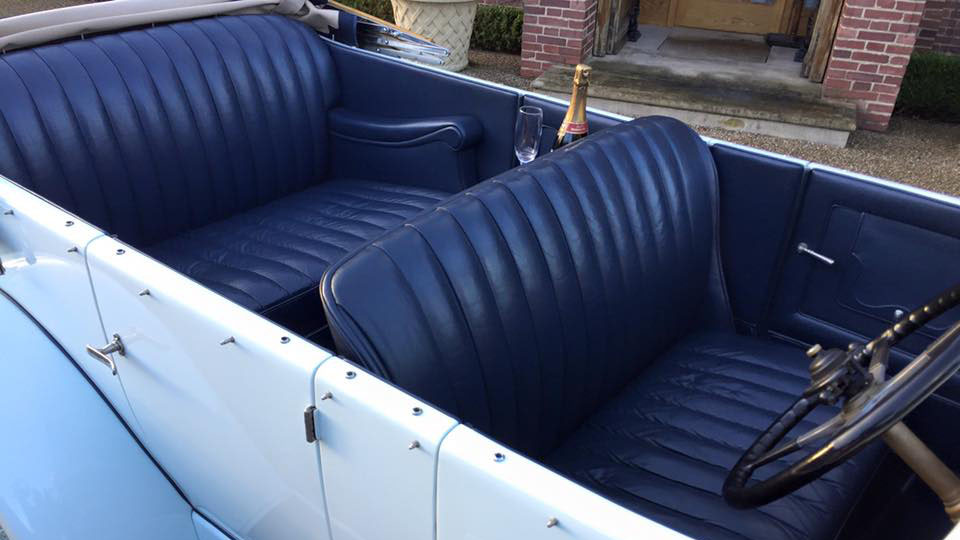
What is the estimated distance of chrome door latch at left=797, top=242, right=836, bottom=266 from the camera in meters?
2.03

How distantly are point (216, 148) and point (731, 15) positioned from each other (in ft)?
20.0

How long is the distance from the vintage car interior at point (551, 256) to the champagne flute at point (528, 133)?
0.36 ft

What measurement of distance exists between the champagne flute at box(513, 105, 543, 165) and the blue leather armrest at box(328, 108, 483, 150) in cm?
35

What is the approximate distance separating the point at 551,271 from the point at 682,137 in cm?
70

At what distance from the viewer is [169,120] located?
2506 mm

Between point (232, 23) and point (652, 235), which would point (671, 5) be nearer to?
point (232, 23)

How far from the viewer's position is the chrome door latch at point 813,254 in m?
2.03

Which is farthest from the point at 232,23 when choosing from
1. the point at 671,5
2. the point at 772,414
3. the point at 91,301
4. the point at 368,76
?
the point at 671,5

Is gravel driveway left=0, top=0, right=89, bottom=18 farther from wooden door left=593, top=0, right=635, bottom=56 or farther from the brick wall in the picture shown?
the brick wall

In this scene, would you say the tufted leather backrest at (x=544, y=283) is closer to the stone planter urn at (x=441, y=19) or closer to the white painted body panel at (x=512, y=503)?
the white painted body panel at (x=512, y=503)

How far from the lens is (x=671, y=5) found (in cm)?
742

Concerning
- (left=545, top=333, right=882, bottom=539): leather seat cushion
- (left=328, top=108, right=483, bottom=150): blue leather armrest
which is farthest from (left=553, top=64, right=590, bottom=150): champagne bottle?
(left=545, top=333, right=882, bottom=539): leather seat cushion

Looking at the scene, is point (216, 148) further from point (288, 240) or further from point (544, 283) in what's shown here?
point (544, 283)

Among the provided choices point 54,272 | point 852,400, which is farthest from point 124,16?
point 852,400
